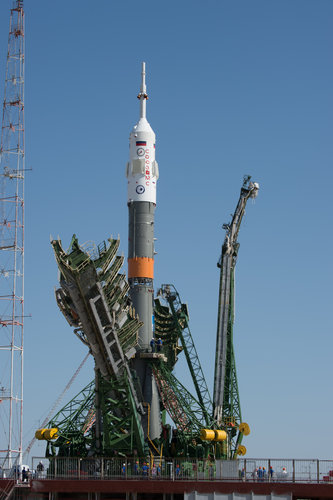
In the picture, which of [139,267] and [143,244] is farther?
[143,244]

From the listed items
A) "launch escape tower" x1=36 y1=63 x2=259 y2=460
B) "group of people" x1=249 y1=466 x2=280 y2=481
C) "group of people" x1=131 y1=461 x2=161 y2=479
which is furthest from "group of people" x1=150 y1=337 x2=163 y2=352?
"group of people" x1=249 y1=466 x2=280 y2=481

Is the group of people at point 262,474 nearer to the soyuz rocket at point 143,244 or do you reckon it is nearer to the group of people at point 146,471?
the group of people at point 146,471

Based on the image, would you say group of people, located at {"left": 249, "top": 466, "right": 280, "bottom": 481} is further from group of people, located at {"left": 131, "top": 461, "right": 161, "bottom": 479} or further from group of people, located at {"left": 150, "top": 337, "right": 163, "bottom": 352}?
group of people, located at {"left": 150, "top": 337, "right": 163, "bottom": 352}

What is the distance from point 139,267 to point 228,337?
1081cm

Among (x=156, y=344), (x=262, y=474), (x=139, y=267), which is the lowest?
(x=262, y=474)

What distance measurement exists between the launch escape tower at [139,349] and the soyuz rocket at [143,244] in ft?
0.27

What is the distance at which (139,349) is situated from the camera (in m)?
76.1

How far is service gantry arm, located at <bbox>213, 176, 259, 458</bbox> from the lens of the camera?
7869 centimetres

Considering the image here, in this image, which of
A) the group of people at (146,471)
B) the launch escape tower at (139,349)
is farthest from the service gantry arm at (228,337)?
the group of people at (146,471)

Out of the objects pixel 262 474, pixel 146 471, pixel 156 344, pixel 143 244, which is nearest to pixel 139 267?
pixel 143 244

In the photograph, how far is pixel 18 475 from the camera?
200ft

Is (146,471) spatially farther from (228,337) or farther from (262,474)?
(228,337)

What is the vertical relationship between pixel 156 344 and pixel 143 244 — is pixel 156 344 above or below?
below

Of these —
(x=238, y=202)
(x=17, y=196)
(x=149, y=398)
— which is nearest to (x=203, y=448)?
(x=149, y=398)
